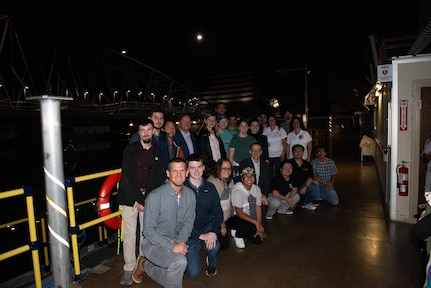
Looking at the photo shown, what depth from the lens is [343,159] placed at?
12.4 metres

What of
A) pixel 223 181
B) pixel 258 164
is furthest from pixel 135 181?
pixel 258 164

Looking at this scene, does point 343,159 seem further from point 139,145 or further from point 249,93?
point 249,93

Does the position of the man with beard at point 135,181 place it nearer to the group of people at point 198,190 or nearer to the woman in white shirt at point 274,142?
the group of people at point 198,190

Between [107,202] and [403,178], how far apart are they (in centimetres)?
437

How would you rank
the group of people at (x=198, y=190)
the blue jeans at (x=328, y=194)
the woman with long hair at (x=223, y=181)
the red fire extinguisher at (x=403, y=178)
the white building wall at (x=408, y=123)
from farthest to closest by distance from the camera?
1. the blue jeans at (x=328, y=194)
2. the red fire extinguisher at (x=403, y=178)
3. the white building wall at (x=408, y=123)
4. the woman with long hair at (x=223, y=181)
5. the group of people at (x=198, y=190)

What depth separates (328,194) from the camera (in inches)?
238

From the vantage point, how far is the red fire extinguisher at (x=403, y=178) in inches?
186

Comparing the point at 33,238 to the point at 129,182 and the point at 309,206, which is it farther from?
the point at 309,206

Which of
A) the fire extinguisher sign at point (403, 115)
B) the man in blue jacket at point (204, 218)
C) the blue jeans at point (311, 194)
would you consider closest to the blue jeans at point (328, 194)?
the blue jeans at point (311, 194)

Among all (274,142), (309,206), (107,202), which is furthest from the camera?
(274,142)

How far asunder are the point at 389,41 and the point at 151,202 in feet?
22.2

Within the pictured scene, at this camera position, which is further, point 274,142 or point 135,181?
point 274,142

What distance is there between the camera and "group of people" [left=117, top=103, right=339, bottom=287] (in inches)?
114

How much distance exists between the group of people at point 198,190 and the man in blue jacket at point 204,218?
0.4 inches
